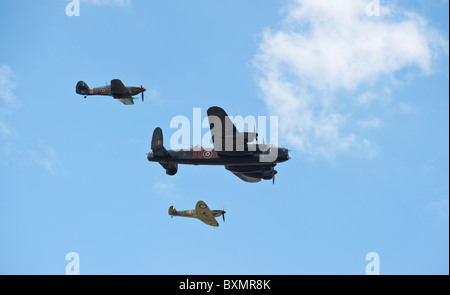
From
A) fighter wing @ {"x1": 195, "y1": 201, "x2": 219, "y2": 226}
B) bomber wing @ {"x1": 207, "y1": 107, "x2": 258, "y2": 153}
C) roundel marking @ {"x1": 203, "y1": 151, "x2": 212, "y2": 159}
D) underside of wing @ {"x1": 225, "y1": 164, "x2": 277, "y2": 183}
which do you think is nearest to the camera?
bomber wing @ {"x1": 207, "y1": 107, "x2": 258, "y2": 153}

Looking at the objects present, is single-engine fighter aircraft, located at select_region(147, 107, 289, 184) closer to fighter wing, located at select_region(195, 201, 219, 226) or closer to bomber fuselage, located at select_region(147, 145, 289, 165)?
bomber fuselage, located at select_region(147, 145, 289, 165)

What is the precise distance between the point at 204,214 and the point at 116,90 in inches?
624

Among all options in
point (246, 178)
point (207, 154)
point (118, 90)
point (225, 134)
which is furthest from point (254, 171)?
point (118, 90)

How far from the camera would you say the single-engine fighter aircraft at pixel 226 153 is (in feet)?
116

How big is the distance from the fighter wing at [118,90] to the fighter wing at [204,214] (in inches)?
581

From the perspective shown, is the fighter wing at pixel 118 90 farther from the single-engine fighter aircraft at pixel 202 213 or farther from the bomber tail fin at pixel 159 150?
the single-engine fighter aircraft at pixel 202 213

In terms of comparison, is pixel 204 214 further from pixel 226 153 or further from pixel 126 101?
pixel 126 101

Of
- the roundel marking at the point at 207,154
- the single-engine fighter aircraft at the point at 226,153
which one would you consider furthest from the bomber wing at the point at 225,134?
the roundel marking at the point at 207,154

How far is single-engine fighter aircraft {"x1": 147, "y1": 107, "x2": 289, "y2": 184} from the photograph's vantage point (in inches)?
1396

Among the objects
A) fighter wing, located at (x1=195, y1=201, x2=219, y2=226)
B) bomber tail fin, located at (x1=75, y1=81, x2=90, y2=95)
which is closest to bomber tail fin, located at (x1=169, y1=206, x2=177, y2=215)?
fighter wing, located at (x1=195, y1=201, x2=219, y2=226)

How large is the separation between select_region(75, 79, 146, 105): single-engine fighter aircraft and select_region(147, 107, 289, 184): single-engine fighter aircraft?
11.6 metres
